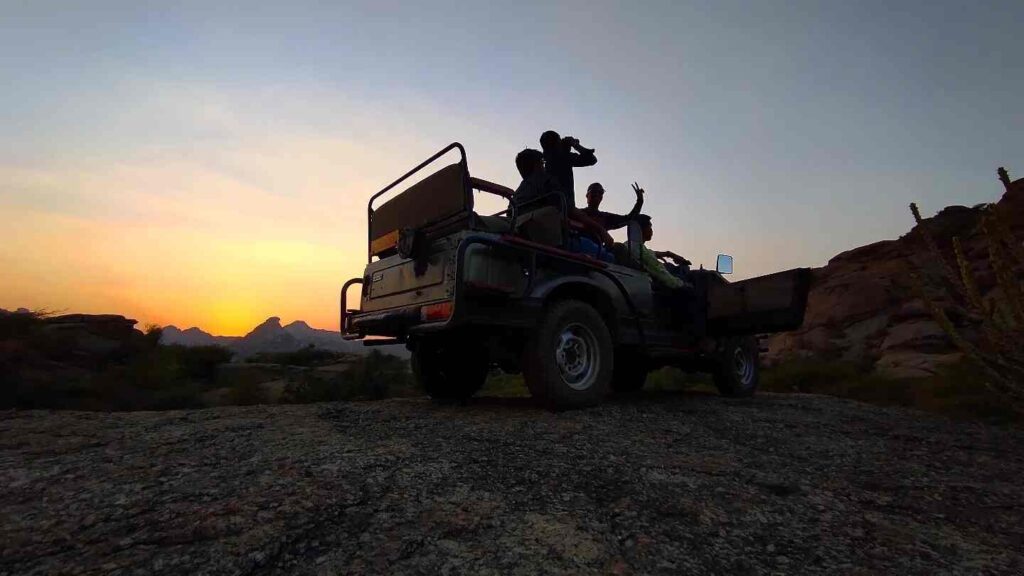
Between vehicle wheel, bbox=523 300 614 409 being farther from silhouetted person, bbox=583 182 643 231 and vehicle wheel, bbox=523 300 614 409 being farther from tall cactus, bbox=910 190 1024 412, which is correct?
tall cactus, bbox=910 190 1024 412

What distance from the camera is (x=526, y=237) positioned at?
4.80 m

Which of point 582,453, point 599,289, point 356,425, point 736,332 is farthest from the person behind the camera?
point 736,332

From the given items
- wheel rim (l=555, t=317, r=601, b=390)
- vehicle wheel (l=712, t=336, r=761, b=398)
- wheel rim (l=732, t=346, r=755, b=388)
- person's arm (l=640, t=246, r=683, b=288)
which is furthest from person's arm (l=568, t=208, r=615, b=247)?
wheel rim (l=732, t=346, r=755, b=388)

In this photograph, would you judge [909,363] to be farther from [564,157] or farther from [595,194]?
[564,157]

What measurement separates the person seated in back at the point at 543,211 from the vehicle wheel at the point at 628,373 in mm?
1583

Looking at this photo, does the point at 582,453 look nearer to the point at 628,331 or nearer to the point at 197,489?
the point at 197,489

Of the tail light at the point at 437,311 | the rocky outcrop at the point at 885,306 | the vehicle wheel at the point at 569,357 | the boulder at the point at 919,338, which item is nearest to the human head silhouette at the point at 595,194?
the vehicle wheel at the point at 569,357

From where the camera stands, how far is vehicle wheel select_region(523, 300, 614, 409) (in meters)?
4.36

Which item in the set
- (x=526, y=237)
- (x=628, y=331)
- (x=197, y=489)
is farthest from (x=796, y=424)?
(x=197, y=489)

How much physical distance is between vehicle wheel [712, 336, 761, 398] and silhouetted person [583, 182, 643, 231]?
2.31 meters

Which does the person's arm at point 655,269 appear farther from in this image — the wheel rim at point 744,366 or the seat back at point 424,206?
the seat back at point 424,206

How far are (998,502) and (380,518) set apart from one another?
325 cm

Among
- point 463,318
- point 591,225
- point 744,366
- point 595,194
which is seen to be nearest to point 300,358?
point 595,194

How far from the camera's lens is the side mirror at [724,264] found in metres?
6.28
